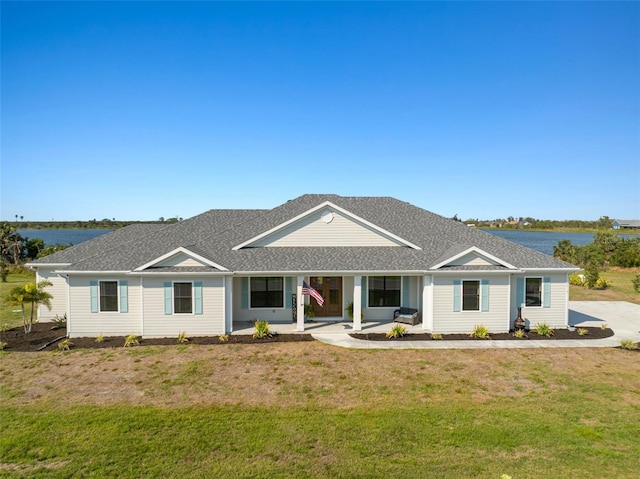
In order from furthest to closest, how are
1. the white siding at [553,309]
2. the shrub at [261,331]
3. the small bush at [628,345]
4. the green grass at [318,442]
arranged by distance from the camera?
1. the white siding at [553,309]
2. the shrub at [261,331]
3. the small bush at [628,345]
4. the green grass at [318,442]

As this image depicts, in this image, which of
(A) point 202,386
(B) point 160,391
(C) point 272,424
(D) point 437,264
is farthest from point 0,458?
(D) point 437,264

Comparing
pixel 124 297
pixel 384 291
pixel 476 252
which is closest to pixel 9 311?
pixel 124 297

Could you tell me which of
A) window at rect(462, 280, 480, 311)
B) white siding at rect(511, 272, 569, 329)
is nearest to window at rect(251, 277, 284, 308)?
window at rect(462, 280, 480, 311)

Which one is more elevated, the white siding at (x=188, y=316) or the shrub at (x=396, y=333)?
the white siding at (x=188, y=316)

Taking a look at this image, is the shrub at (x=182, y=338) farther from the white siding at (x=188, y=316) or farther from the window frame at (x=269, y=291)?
the window frame at (x=269, y=291)

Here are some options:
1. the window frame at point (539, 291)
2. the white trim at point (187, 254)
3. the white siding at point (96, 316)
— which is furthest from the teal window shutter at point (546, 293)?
the white siding at point (96, 316)
